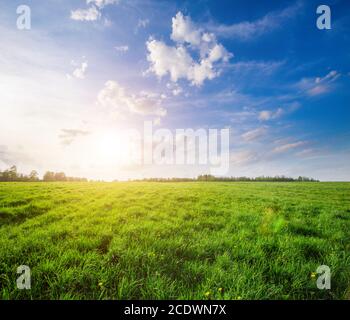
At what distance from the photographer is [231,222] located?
6766mm

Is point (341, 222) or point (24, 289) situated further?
point (341, 222)

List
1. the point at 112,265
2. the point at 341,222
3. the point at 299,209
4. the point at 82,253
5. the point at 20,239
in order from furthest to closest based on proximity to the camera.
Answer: the point at 299,209 → the point at 341,222 → the point at 20,239 → the point at 82,253 → the point at 112,265

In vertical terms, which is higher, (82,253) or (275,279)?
(82,253)

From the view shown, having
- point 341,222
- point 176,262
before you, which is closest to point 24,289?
point 176,262

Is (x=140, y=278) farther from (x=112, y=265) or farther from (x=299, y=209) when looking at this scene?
(x=299, y=209)

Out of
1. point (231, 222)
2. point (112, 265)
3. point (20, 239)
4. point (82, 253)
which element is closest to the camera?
point (112, 265)

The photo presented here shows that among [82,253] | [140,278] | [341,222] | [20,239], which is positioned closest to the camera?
[140,278]

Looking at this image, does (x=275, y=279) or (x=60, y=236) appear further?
(x=60, y=236)
